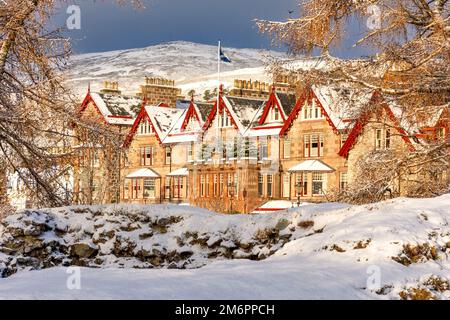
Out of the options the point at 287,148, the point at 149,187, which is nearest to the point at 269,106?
the point at 287,148

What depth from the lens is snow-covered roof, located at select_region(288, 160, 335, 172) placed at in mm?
56688

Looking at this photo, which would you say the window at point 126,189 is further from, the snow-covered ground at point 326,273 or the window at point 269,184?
the snow-covered ground at point 326,273

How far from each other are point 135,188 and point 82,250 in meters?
58.4

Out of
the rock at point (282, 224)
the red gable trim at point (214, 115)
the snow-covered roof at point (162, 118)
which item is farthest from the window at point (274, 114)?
the rock at point (282, 224)

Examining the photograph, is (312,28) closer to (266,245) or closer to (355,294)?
(266,245)

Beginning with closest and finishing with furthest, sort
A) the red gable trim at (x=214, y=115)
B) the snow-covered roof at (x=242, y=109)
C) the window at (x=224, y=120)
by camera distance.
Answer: the snow-covered roof at (x=242, y=109), the red gable trim at (x=214, y=115), the window at (x=224, y=120)

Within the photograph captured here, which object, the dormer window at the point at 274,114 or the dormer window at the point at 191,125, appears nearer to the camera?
the dormer window at the point at 274,114

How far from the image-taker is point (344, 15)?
73.0 feet

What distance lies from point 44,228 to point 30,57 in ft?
14.6

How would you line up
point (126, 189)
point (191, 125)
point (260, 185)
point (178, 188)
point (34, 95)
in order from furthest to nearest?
point (126, 189) → point (178, 188) → point (191, 125) → point (260, 185) → point (34, 95)

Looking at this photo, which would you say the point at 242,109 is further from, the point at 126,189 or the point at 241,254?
the point at 241,254

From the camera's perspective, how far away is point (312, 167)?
56.9 meters

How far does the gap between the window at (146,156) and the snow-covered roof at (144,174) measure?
132cm

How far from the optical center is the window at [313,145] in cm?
5816
